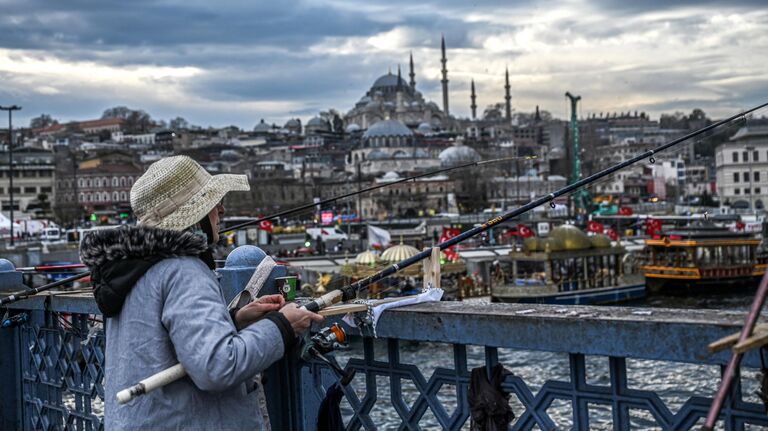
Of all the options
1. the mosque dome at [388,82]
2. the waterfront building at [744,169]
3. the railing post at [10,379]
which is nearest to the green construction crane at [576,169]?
the waterfront building at [744,169]

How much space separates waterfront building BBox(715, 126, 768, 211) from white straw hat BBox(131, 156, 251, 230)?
179 feet

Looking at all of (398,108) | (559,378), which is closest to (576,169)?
(559,378)

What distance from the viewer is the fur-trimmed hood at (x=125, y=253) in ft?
7.36

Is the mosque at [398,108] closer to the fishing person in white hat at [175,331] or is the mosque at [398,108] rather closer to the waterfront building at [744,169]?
the waterfront building at [744,169]

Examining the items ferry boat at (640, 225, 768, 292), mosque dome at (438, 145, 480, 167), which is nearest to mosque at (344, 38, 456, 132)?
mosque dome at (438, 145, 480, 167)

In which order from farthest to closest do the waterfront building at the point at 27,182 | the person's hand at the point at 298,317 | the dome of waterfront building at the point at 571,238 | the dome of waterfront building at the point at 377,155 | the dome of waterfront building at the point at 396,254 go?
the dome of waterfront building at the point at 377,155 < the waterfront building at the point at 27,182 < the dome of waterfront building at the point at 571,238 < the dome of waterfront building at the point at 396,254 < the person's hand at the point at 298,317

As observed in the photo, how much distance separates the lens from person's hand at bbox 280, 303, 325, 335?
92.5 inches

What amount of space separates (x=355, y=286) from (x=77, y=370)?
153cm

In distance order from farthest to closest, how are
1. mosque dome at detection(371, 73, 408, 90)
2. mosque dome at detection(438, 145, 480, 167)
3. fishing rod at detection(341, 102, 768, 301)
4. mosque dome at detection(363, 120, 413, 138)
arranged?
mosque dome at detection(371, 73, 408, 90) < mosque dome at detection(363, 120, 413, 138) < mosque dome at detection(438, 145, 480, 167) < fishing rod at detection(341, 102, 768, 301)

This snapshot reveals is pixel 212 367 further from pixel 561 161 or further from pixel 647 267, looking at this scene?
pixel 561 161

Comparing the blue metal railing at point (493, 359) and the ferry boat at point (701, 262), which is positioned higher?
the blue metal railing at point (493, 359)

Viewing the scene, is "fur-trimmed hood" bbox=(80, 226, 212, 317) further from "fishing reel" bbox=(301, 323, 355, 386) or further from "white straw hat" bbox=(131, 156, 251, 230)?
"fishing reel" bbox=(301, 323, 355, 386)

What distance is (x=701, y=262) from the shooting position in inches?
1238

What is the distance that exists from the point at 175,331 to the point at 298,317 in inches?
13.0
